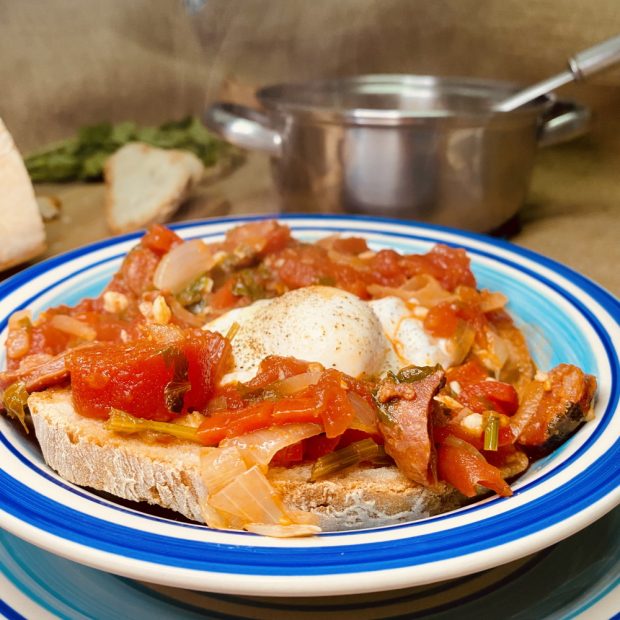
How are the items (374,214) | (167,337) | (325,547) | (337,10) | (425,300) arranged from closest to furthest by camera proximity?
(325,547), (167,337), (425,300), (374,214), (337,10)

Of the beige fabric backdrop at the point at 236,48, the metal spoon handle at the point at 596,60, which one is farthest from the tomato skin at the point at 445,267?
the beige fabric backdrop at the point at 236,48

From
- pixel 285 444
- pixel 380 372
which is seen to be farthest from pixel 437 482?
pixel 380 372

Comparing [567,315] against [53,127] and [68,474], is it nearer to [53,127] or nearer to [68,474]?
[68,474]

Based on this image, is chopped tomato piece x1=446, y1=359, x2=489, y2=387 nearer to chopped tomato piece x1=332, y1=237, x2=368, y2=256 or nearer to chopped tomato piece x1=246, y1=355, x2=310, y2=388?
chopped tomato piece x1=246, y1=355, x2=310, y2=388

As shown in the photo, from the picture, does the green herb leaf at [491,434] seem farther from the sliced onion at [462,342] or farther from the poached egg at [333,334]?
the sliced onion at [462,342]

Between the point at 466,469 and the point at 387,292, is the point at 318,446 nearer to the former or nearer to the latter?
the point at 466,469

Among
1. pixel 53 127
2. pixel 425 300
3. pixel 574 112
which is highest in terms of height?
pixel 574 112
